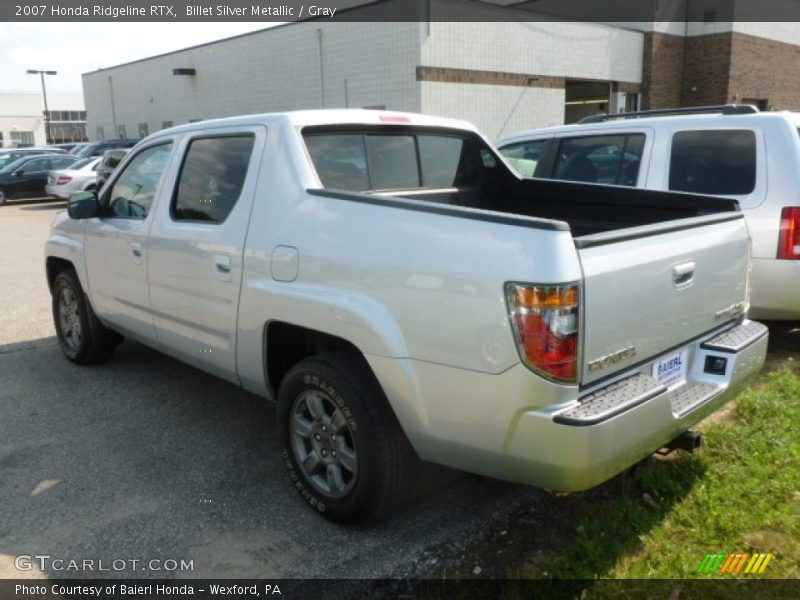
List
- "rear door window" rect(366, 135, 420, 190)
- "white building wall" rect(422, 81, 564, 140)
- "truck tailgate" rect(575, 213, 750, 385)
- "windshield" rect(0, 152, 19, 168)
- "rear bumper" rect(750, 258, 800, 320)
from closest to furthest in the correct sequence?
"truck tailgate" rect(575, 213, 750, 385)
"rear door window" rect(366, 135, 420, 190)
"rear bumper" rect(750, 258, 800, 320)
"white building wall" rect(422, 81, 564, 140)
"windshield" rect(0, 152, 19, 168)

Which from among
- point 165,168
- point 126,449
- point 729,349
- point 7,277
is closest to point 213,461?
point 126,449

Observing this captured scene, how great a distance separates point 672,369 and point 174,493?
253 cm

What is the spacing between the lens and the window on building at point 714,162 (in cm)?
529

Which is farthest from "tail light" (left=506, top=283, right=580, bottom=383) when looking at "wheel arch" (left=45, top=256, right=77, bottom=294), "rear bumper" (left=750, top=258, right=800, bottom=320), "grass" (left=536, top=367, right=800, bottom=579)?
"wheel arch" (left=45, top=256, right=77, bottom=294)

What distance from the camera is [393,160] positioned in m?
4.11

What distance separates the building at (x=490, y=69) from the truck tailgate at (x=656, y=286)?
60.9 ft

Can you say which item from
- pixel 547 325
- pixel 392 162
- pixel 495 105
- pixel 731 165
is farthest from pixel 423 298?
pixel 495 105

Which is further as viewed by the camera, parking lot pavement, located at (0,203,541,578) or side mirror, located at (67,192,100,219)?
side mirror, located at (67,192,100,219)

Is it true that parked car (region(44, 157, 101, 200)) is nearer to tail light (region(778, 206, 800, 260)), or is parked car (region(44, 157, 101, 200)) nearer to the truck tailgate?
tail light (region(778, 206, 800, 260))

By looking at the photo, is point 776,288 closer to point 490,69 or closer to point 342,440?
point 342,440

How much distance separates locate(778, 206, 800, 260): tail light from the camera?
16.4 ft

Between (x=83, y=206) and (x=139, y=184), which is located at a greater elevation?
(x=139, y=184)
